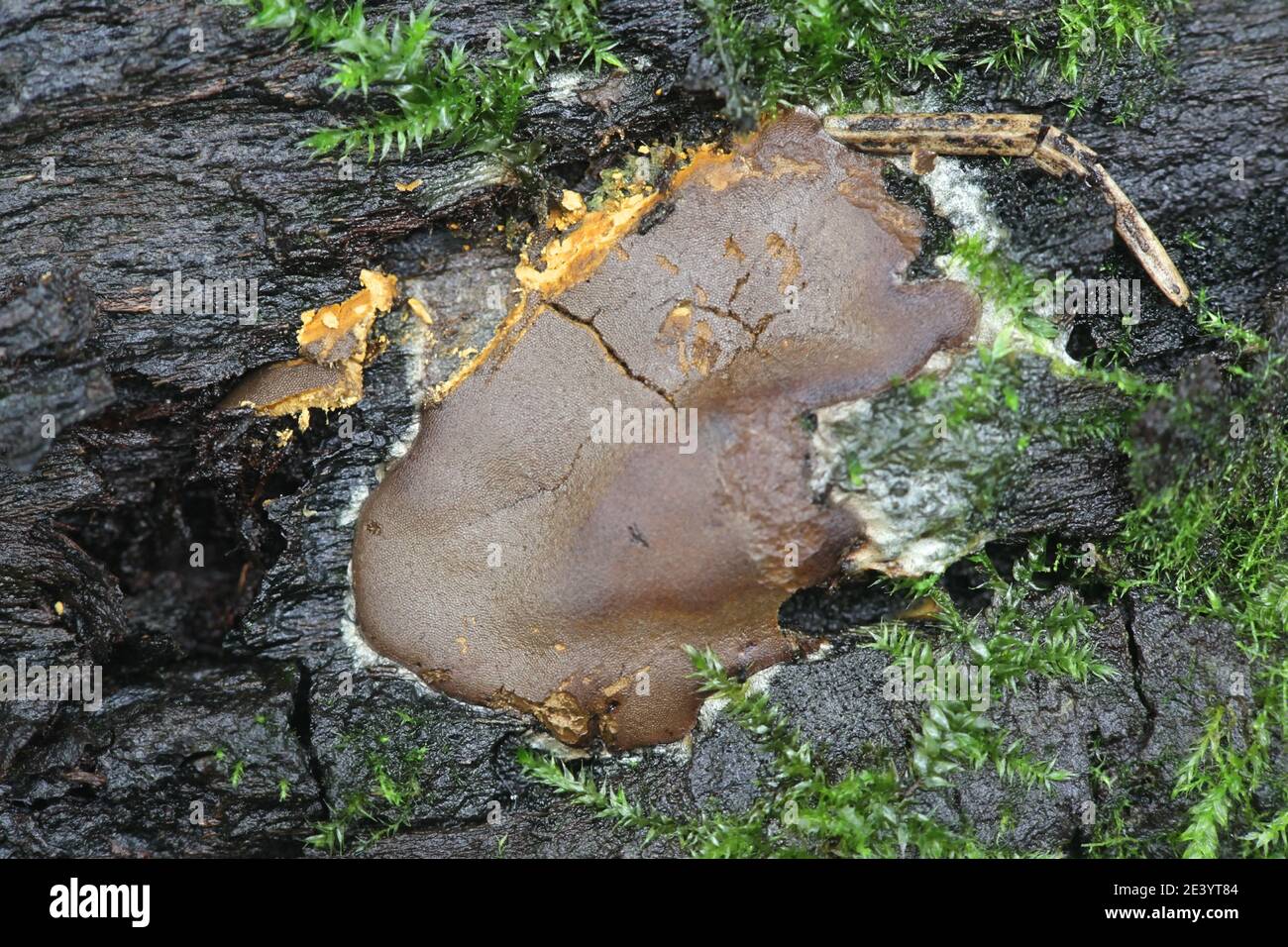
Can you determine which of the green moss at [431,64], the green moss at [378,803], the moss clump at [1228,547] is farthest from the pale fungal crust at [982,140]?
the green moss at [378,803]

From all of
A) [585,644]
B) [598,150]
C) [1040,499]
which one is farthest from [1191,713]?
[598,150]

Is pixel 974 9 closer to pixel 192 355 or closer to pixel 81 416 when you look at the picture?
pixel 192 355

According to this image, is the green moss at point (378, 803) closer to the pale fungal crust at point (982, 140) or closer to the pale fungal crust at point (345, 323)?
the pale fungal crust at point (345, 323)

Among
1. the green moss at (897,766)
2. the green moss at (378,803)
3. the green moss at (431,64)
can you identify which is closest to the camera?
the green moss at (431,64)

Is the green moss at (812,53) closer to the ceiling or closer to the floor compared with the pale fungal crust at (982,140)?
closer to the ceiling

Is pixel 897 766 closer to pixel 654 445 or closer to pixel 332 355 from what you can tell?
pixel 654 445

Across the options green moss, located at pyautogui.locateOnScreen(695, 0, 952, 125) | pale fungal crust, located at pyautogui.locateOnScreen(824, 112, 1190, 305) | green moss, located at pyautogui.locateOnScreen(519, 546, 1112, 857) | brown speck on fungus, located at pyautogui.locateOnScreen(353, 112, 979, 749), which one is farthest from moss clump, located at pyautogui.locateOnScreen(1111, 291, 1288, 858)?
green moss, located at pyautogui.locateOnScreen(695, 0, 952, 125)
